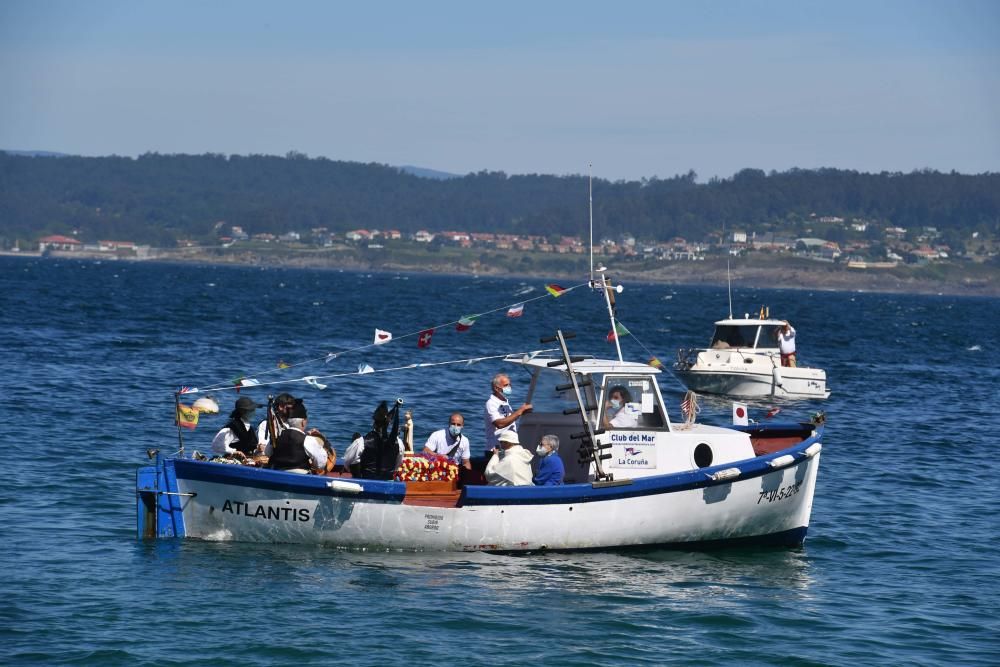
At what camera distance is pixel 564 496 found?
16.8 metres

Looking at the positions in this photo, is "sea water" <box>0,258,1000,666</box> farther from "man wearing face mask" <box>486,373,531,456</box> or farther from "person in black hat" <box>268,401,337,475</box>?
"person in black hat" <box>268,401,337,475</box>

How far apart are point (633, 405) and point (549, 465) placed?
5.41ft

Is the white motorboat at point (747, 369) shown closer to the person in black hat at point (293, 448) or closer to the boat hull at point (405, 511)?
the boat hull at point (405, 511)

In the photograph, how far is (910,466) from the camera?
25734mm

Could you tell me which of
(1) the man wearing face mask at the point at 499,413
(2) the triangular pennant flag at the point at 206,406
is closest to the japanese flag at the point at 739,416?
(1) the man wearing face mask at the point at 499,413

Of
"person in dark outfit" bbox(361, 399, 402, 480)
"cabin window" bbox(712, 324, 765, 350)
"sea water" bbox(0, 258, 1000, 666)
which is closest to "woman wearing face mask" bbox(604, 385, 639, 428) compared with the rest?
"sea water" bbox(0, 258, 1000, 666)

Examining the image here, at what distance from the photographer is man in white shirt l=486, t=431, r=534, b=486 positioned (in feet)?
55.7

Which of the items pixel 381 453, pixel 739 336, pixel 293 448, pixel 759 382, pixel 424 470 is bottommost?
pixel 759 382

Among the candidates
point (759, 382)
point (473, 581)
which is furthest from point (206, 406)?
point (759, 382)

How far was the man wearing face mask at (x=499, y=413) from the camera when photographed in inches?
688

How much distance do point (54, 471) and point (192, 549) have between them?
6383 mm

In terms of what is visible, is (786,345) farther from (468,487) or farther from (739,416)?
(468,487)

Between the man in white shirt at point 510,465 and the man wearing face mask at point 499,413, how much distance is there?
0.69 ft

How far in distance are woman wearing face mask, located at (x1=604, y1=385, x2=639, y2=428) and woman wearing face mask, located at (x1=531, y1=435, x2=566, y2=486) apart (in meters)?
1.12
